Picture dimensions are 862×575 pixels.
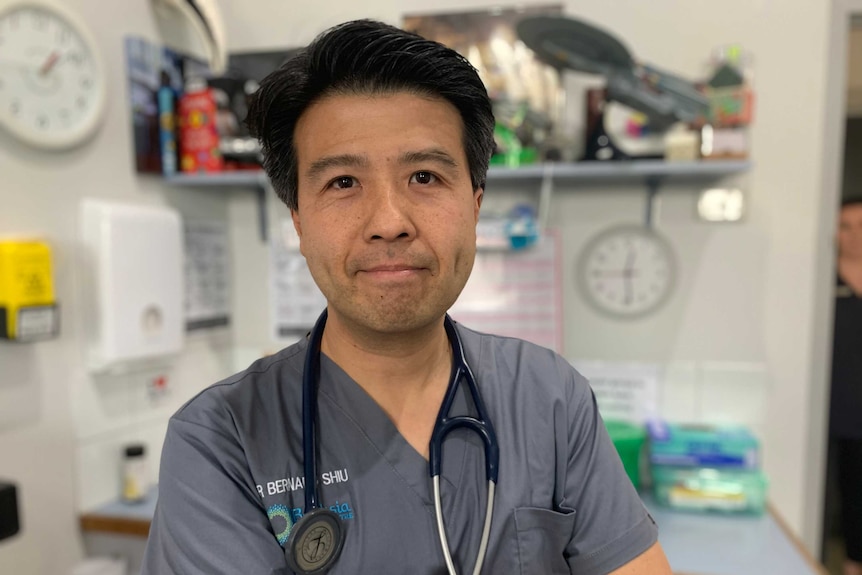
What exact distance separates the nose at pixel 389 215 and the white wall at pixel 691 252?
1057mm

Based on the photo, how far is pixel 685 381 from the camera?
66.8 inches

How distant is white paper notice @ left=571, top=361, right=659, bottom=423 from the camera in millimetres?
1703

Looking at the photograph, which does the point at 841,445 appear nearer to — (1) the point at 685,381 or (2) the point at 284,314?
(1) the point at 685,381

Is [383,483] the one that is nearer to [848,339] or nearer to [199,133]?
[199,133]

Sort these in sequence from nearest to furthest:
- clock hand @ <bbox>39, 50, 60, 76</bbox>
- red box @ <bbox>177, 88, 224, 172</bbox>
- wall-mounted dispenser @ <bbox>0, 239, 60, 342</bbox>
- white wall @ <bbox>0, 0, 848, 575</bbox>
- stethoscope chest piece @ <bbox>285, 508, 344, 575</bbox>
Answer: stethoscope chest piece @ <bbox>285, 508, 344, 575</bbox> < wall-mounted dispenser @ <bbox>0, 239, 60, 342</bbox> < clock hand @ <bbox>39, 50, 60, 76</bbox> < white wall @ <bbox>0, 0, 848, 575</bbox> < red box @ <bbox>177, 88, 224, 172</bbox>

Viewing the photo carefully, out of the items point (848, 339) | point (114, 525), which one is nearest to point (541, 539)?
point (114, 525)

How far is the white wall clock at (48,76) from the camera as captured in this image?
4.11ft

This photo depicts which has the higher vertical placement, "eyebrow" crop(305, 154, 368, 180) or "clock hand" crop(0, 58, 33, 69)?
"clock hand" crop(0, 58, 33, 69)

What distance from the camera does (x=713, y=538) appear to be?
137 cm

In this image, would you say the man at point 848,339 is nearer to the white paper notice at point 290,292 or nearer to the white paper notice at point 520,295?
the white paper notice at point 520,295

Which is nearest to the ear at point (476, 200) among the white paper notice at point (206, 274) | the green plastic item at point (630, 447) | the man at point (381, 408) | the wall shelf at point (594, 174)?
the man at point (381, 408)

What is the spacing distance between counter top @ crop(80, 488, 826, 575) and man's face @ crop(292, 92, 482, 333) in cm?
95

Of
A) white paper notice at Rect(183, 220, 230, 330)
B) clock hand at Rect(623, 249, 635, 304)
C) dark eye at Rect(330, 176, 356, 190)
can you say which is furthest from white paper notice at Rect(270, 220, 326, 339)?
dark eye at Rect(330, 176, 356, 190)

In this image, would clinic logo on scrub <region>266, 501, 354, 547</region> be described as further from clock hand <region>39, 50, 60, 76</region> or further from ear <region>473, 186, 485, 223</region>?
clock hand <region>39, 50, 60, 76</region>
